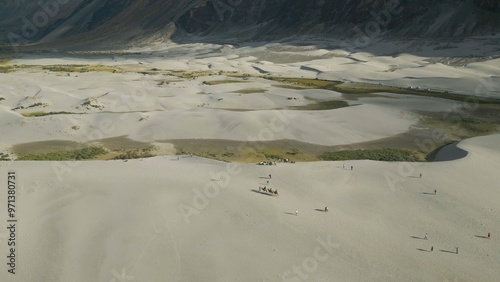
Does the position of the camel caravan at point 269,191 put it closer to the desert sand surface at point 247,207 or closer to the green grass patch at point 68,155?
the desert sand surface at point 247,207

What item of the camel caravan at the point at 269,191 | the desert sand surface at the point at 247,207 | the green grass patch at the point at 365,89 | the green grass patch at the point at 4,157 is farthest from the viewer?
the green grass patch at the point at 365,89

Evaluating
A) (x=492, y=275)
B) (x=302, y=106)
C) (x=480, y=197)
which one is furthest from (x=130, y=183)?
(x=302, y=106)

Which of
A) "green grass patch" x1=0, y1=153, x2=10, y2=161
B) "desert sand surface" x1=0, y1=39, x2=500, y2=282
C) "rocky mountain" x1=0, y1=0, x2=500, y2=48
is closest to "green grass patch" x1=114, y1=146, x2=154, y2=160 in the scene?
"desert sand surface" x1=0, y1=39, x2=500, y2=282

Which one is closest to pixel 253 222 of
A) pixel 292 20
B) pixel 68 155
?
pixel 68 155

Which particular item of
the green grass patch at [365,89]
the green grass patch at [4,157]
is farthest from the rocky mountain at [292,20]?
the green grass patch at [4,157]

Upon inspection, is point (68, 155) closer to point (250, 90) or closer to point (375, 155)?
point (375, 155)
